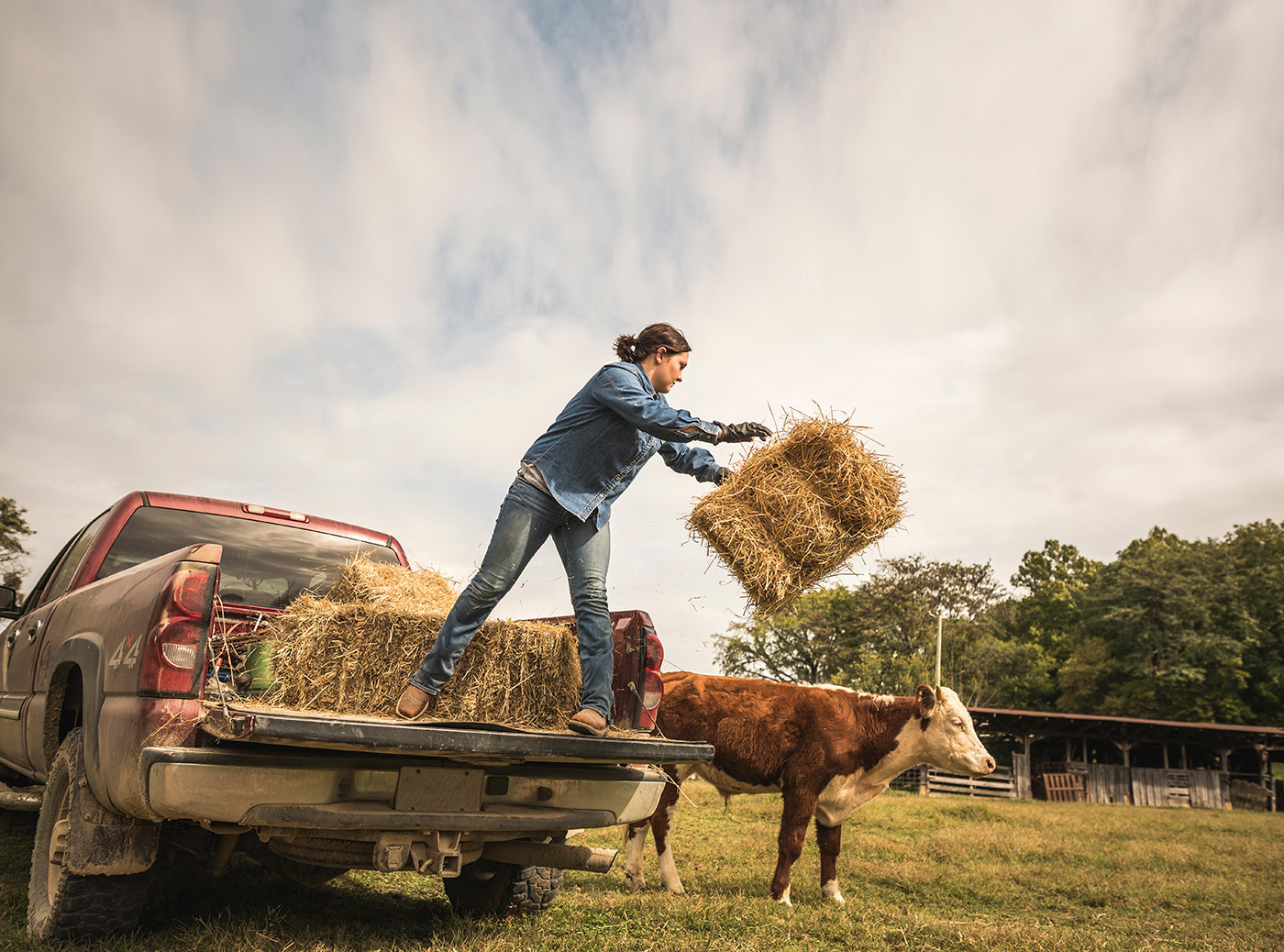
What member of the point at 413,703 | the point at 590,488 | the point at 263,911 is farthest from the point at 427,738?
the point at 263,911

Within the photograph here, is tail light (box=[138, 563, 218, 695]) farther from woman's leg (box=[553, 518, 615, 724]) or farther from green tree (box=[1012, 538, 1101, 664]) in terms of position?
green tree (box=[1012, 538, 1101, 664])

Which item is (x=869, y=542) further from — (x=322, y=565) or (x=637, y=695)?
(x=322, y=565)

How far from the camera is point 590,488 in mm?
4121

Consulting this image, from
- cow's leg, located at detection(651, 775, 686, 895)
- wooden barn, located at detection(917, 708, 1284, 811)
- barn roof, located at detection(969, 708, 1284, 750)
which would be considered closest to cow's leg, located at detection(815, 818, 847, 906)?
cow's leg, located at detection(651, 775, 686, 895)

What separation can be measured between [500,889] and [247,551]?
7.86ft

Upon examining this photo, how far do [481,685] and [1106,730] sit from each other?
1375 inches

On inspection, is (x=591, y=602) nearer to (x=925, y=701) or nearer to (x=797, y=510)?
(x=797, y=510)

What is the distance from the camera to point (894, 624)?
46156mm

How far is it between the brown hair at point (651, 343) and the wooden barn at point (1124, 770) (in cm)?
2804

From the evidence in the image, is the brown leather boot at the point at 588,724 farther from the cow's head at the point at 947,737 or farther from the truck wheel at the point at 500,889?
the cow's head at the point at 947,737

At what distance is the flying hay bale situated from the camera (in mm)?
3584

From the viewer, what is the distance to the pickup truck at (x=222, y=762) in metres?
Result: 2.87

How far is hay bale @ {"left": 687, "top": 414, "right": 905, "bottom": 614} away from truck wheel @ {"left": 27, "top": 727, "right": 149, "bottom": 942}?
3.15m

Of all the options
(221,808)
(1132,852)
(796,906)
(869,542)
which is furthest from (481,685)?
(1132,852)
